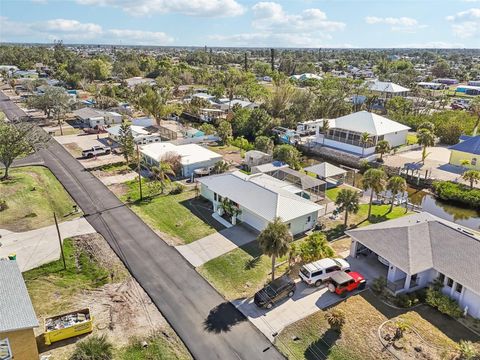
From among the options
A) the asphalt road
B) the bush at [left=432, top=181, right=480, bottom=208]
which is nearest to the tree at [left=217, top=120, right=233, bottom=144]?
the asphalt road

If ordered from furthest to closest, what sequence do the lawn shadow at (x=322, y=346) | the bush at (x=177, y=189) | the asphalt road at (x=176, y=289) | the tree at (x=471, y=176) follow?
the tree at (x=471, y=176) → the bush at (x=177, y=189) → the asphalt road at (x=176, y=289) → the lawn shadow at (x=322, y=346)

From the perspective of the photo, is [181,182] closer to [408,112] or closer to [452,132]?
[452,132]

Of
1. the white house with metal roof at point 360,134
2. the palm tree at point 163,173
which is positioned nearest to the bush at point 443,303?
the palm tree at point 163,173

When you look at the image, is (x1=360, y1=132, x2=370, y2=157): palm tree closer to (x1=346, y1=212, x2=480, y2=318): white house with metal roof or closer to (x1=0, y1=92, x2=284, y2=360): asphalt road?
(x1=346, y1=212, x2=480, y2=318): white house with metal roof

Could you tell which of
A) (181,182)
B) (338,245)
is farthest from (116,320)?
(181,182)

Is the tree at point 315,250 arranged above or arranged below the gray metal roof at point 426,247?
below

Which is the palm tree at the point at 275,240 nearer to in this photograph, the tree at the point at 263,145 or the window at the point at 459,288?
the window at the point at 459,288
